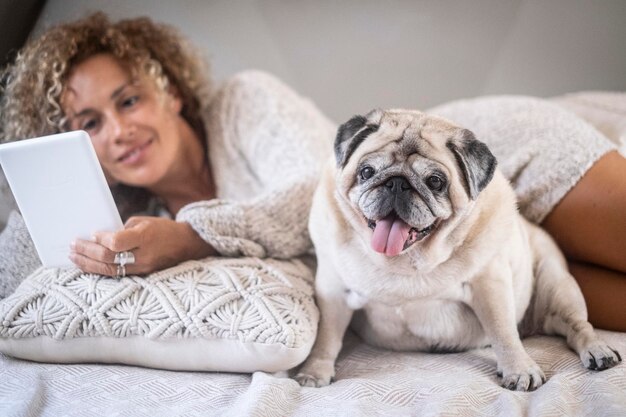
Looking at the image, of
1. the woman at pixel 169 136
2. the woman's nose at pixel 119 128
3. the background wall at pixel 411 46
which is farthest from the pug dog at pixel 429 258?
the background wall at pixel 411 46

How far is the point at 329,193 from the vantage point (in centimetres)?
121

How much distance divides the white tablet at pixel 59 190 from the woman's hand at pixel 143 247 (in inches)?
1.3

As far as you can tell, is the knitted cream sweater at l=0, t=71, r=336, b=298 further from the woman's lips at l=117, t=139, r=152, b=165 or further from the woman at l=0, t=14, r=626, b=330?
the woman's lips at l=117, t=139, r=152, b=165

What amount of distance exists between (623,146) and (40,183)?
1.41 meters

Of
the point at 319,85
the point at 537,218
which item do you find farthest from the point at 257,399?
the point at 319,85

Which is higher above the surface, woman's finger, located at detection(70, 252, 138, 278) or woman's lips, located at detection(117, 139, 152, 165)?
woman's lips, located at detection(117, 139, 152, 165)

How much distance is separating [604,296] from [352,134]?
726mm

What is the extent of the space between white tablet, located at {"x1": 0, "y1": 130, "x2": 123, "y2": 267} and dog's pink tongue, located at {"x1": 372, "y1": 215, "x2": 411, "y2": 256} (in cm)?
55

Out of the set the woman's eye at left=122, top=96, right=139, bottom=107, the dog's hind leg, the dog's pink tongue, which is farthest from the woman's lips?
the dog's hind leg

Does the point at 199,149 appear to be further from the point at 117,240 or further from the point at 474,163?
the point at 474,163

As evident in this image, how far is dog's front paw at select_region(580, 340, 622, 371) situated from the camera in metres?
1.14

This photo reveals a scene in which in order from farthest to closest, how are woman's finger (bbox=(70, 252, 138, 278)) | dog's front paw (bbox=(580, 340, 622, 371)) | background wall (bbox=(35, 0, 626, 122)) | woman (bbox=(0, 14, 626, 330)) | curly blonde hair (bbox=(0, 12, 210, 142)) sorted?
background wall (bbox=(35, 0, 626, 122)), curly blonde hair (bbox=(0, 12, 210, 142)), woman (bbox=(0, 14, 626, 330)), woman's finger (bbox=(70, 252, 138, 278)), dog's front paw (bbox=(580, 340, 622, 371))

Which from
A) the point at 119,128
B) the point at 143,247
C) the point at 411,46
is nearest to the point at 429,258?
the point at 143,247

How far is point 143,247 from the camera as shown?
1277 millimetres
